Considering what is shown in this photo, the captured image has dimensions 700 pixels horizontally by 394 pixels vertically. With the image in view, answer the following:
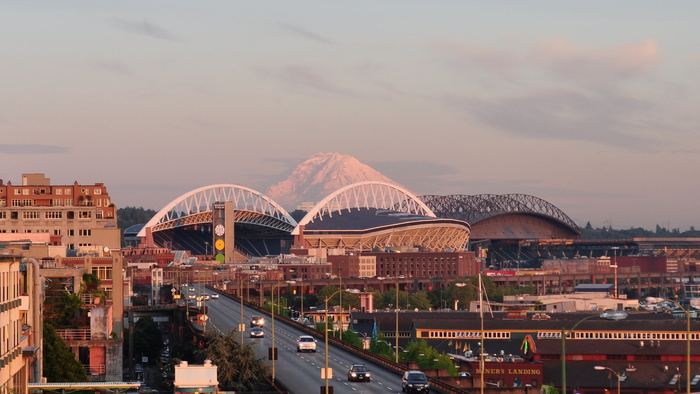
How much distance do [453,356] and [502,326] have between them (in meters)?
19.6

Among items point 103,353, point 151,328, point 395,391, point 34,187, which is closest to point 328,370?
point 395,391

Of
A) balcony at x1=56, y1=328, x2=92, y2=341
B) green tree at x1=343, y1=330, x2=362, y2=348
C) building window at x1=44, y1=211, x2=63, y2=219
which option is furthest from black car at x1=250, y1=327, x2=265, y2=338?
building window at x1=44, y1=211, x2=63, y2=219

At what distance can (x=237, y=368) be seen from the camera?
7738cm

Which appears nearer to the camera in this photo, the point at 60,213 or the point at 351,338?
the point at 351,338

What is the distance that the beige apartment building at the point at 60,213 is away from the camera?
164500 millimetres

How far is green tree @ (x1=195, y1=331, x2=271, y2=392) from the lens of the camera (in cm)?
7581

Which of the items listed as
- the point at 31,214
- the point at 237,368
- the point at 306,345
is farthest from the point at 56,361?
the point at 31,214

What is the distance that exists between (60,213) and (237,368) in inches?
3927

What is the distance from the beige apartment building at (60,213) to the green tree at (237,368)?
254ft

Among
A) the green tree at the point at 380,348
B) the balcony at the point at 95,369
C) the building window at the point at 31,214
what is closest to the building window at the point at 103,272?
the balcony at the point at 95,369

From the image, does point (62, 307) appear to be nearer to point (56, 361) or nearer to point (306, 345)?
point (56, 361)

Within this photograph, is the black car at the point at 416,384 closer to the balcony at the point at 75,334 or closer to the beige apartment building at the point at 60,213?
the balcony at the point at 75,334

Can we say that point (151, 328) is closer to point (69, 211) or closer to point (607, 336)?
point (69, 211)

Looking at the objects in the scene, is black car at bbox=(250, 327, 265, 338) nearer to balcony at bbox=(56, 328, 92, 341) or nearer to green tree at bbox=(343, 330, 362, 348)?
green tree at bbox=(343, 330, 362, 348)
